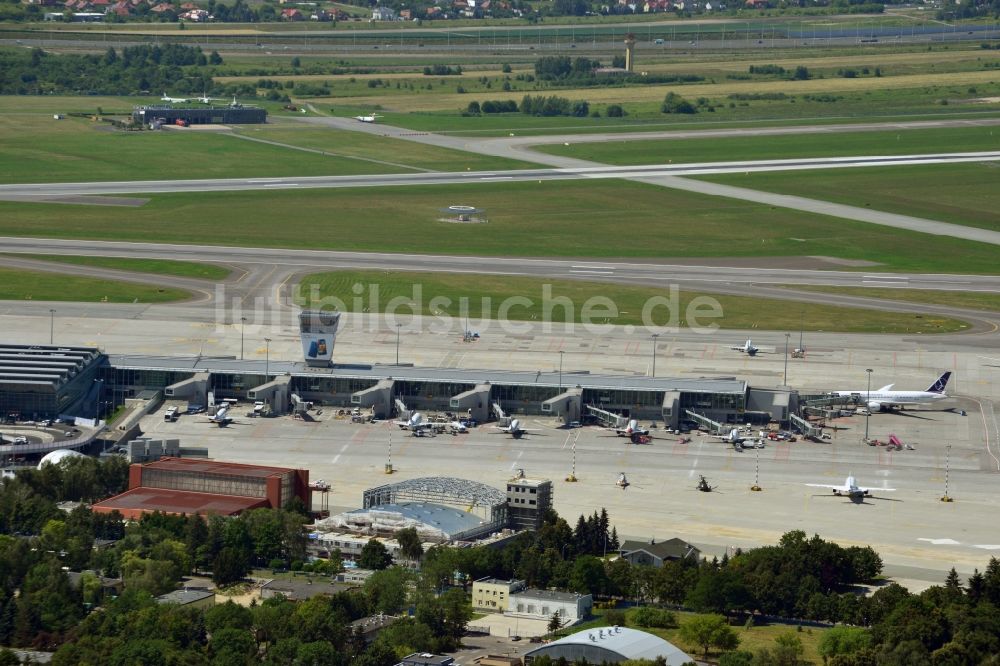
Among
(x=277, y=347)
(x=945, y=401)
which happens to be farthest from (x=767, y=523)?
(x=277, y=347)

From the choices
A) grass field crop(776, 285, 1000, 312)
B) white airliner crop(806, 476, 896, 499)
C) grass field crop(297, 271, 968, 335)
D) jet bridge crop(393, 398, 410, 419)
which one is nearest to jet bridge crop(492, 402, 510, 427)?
jet bridge crop(393, 398, 410, 419)

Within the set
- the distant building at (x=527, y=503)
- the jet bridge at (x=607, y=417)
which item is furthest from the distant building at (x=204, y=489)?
the jet bridge at (x=607, y=417)

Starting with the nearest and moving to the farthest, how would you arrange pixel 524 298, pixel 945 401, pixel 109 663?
pixel 109 663, pixel 945 401, pixel 524 298

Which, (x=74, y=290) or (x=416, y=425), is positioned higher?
(x=74, y=290)

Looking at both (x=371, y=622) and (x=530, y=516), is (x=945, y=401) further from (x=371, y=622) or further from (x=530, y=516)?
(x=371, y=622)

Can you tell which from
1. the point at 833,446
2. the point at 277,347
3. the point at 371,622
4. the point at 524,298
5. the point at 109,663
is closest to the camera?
the point at 109,663

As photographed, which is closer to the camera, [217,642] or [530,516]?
[217,642]

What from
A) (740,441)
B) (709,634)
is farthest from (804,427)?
(709,634)

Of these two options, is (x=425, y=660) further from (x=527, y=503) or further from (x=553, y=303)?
(x=553, y=303)
